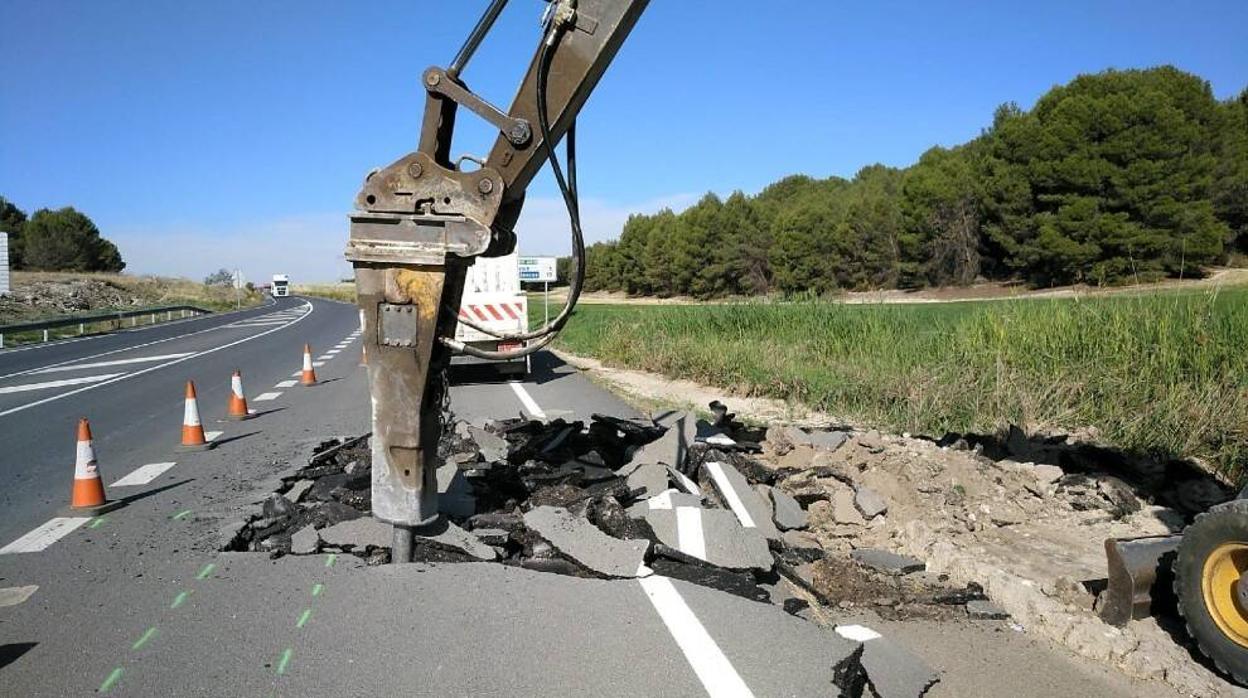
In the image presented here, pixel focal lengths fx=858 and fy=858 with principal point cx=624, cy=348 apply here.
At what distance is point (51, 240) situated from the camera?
85.3 metres

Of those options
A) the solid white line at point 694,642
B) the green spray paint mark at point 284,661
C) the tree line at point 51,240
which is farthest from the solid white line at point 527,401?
the tree line at point 51,240

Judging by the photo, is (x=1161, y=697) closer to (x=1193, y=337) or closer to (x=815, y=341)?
(x=1193, y=337)

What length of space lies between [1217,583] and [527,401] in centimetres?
1104

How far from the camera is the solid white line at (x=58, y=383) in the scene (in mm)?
16266

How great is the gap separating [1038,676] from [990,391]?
288 inches

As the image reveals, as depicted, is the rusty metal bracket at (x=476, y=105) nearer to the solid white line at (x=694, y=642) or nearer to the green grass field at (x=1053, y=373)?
the solid white line at (x=694, y=642)

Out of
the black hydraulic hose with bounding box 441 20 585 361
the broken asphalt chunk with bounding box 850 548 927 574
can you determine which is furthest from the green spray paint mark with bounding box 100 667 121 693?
the broken asphalt chunk with bounding box 850 548 927 574

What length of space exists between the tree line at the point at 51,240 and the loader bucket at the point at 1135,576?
97919mm

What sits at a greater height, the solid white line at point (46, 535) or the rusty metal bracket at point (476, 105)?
the rusty metal bracket at point (476, 105)

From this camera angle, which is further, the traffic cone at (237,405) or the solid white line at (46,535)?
the traffic cone at (237,405)

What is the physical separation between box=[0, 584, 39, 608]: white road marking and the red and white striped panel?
38.0 ft

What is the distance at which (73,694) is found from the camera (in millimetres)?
3826

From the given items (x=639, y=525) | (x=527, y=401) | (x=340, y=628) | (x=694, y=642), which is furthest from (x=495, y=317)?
(x=694, y=642)

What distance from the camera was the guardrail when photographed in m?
31.0
